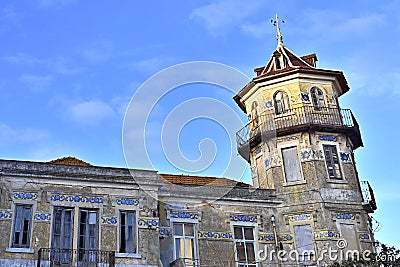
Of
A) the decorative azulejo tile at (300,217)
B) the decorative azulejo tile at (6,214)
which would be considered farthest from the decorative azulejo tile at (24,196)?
the decorative azulejo tile at (300,217)

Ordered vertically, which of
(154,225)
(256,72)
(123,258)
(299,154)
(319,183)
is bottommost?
(123,258)

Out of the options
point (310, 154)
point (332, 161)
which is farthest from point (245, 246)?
point (332, 161)

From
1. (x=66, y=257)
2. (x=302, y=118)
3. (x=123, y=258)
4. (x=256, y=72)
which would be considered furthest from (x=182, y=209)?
(x=256, y=72)

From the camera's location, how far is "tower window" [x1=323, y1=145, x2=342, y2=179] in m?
25.4

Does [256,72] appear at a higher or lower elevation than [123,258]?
higher

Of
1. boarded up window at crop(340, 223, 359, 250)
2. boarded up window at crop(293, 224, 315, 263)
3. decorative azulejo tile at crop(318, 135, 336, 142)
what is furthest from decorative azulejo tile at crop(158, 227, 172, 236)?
decorative azulejo tile at crop(318, 135, 336, 142)

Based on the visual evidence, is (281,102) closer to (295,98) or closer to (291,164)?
(295,98)

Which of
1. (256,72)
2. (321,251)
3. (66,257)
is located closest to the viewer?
(66,257)

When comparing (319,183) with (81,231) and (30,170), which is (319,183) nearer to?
(81,231)

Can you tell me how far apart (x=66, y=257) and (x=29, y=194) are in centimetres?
294

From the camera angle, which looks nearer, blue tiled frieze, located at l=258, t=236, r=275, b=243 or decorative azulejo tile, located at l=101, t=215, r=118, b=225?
decorative azulejo tile, located at l=101, t=215, r=118, b=225

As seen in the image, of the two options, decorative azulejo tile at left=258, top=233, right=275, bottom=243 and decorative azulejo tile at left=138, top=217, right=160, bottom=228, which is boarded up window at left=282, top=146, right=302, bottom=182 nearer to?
decorative azulejo tile at left=258, top=233, right=275, bottom=243

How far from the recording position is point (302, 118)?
26.5 m

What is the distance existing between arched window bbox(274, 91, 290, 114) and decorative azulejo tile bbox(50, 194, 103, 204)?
10.5 metres
